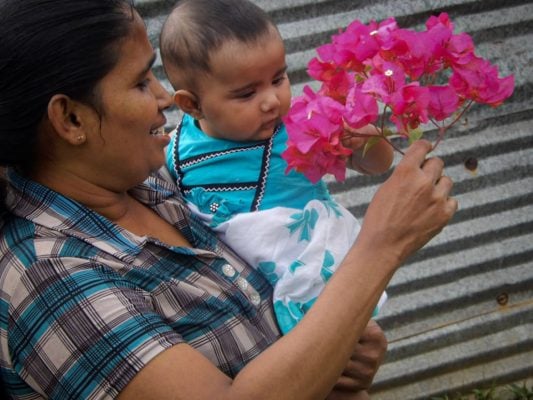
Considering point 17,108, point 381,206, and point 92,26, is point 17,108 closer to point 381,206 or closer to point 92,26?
point 92,26

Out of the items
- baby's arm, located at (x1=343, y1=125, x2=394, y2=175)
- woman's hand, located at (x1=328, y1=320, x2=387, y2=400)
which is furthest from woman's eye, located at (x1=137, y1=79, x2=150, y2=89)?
woman's hand, located at (x1=328, y1=320, x2=387, y2=400)

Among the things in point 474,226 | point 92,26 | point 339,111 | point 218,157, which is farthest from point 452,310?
point 92,26

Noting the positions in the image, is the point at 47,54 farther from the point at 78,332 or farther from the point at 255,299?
the point at 255,299

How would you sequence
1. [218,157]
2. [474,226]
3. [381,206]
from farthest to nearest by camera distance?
1. [474,226]
2. [218,157]
3. [381,206]

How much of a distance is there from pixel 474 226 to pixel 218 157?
189 centimetres

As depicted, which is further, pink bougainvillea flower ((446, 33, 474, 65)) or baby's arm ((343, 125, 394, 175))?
baby's arm ((343, 125, 394, 175))

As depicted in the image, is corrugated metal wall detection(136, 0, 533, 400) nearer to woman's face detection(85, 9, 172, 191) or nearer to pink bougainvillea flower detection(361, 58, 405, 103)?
woman's face detection(85, 9, 172, 191)

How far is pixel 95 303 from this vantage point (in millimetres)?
1552

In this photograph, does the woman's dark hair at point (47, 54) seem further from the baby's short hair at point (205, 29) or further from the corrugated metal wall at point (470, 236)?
the corrugated metal wall at point (470, 236)

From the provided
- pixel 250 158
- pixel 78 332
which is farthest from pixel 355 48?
pixel 78 332

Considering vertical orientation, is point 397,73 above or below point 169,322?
above

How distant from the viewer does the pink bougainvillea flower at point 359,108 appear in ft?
5.33

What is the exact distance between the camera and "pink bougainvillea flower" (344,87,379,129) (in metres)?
1.62

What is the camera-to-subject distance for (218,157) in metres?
2.24
